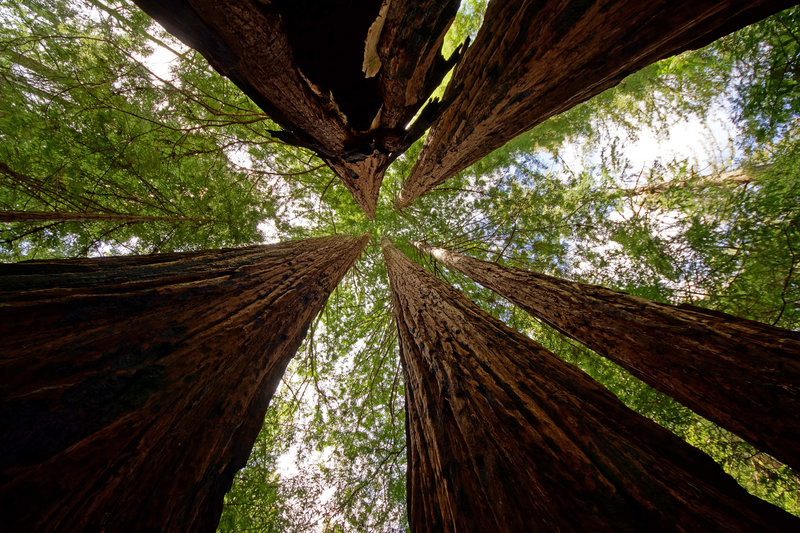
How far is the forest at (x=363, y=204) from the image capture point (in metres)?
3.56

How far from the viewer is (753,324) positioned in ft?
5.24

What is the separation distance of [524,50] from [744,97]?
469 cm

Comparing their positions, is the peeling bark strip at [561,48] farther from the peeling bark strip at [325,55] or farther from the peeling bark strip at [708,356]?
the peeling bark strip at [708,356]

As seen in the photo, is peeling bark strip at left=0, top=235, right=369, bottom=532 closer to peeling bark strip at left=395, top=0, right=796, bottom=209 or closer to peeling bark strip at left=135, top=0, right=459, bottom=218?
peeling bark strip at left=135, top=0, right=459, bottom=218

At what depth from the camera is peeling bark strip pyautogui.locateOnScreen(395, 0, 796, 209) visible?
134 centimetres

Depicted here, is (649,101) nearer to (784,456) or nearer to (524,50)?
(524,50)

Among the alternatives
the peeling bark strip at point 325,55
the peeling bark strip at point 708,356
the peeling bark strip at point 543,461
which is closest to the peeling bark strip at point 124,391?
the peeling bark strip at point 543,461

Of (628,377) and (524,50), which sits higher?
(524,50)

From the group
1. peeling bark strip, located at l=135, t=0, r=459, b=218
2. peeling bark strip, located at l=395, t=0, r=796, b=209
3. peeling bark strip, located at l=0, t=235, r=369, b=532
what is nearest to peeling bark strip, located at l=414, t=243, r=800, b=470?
peeling bark strip, located at l=395, t=0, r=796, b=209

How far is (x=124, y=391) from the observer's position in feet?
2.77

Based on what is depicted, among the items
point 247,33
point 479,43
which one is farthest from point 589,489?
point 479,43

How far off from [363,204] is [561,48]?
309 cm

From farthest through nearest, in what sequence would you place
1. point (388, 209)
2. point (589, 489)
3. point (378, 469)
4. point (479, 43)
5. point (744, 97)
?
1. point (388, 209)
2. point (378, 469)
3. point (744, 97)
4. point (479, 43)
5. point (589, 489)

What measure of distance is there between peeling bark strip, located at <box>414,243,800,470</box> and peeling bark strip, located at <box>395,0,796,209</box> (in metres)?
1.55
